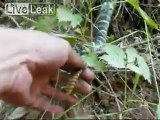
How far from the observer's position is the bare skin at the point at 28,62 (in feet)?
3.15

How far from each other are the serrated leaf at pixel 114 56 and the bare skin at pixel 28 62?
9 centimetres

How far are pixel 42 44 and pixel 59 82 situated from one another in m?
0.15

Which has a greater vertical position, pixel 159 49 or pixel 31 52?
pixel 31 52

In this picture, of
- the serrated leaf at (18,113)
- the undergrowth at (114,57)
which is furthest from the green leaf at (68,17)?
the serrated leaf at (18,113)

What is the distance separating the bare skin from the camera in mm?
959

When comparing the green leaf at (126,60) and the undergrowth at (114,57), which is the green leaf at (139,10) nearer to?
the undergrowth at (114,57)

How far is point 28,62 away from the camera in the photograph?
978mm

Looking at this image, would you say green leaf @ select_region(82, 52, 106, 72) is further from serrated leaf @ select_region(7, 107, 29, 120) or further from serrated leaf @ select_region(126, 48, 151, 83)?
serrated leaf @ select_region(7, 107, 29, 120)

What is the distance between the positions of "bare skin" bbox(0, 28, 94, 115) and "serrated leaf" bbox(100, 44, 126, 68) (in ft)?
0.30

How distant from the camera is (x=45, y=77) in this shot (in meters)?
1.05

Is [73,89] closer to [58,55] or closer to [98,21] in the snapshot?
[58,55]

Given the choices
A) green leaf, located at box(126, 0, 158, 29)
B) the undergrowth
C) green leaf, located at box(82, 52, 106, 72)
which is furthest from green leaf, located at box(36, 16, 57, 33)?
green leaf, located at box(126, 0, 158, 29)

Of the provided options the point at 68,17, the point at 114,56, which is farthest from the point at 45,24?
the point at 114,56

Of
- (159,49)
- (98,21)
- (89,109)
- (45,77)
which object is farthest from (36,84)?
(159,49)
